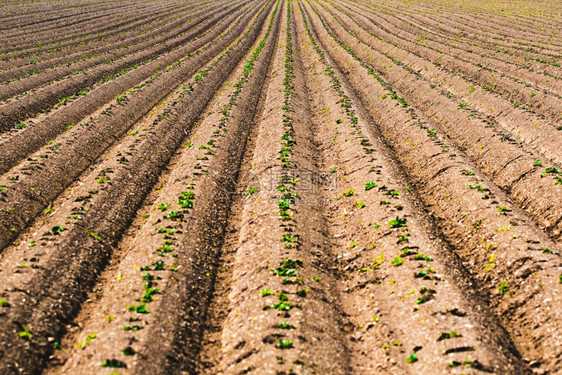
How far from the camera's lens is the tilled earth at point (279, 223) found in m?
8.61

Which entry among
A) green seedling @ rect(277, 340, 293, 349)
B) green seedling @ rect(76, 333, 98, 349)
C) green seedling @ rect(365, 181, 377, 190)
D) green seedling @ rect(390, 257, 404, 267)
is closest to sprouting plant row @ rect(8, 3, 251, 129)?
green seedling @ rect(76, 333, 98, 349)

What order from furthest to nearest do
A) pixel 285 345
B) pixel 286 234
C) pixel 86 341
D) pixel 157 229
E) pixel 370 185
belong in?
pixel 370 185 → pixel 157 229 → pixel 286 234 → pixel 86 341 → pixel 285 345

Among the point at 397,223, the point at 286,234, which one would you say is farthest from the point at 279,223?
the point at 397,223

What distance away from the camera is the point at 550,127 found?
19.3 m

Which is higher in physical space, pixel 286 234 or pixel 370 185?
pixel 370 185

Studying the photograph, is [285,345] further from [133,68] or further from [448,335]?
[133,68]

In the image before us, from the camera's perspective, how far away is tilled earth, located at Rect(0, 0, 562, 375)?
8.61 m

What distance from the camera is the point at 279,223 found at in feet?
41.9

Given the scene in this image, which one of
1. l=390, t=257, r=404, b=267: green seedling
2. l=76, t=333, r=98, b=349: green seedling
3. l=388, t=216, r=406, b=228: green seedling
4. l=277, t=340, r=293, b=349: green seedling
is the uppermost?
l=388, t=216, r=406, b=228: green seedling

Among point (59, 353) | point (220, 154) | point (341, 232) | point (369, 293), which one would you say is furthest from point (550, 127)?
point (59, 353)

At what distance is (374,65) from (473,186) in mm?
23741

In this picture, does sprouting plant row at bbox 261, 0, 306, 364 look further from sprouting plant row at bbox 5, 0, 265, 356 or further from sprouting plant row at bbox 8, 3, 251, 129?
sprouting plant row at bbox 8, 3, 251, 129

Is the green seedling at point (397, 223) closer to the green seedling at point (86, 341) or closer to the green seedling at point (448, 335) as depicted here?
the green seedling at point (448, 335)

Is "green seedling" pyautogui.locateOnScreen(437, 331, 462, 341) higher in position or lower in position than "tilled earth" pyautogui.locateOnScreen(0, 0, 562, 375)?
lower
